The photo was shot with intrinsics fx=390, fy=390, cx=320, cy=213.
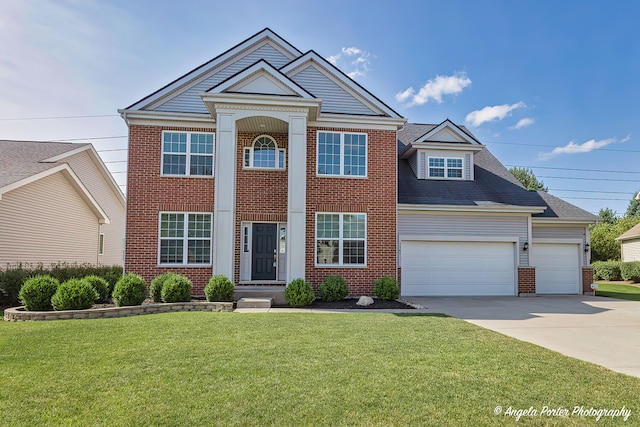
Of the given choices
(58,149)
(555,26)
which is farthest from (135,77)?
(555,26)

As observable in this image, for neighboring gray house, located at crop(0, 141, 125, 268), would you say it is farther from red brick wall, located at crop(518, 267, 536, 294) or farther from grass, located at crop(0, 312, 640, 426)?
red brick wall, located at crop(518, 267, 536, 294)

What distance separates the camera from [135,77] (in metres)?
14.9

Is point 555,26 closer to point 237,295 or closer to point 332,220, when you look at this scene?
point 332,220

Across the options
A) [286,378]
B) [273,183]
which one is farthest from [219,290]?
[286,378]

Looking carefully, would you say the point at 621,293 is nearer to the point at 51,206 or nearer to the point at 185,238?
the point at 185,238

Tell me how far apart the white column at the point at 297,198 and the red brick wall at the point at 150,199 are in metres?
2.78

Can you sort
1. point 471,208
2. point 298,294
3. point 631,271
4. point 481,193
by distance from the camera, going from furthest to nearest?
point 631,271 < point 481,193 < point 471,208 < point 298,294

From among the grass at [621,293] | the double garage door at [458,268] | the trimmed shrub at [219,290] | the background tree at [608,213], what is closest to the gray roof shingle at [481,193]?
the double garage door at [458,268]

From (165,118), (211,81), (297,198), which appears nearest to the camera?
(297,198)

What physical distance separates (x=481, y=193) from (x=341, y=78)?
7066mm

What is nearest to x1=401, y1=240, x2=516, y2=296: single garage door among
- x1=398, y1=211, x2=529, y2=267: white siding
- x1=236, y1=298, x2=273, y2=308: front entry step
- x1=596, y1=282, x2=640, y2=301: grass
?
x1=398, y1=211, x2=529, y2=267: white siding

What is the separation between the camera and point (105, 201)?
73.9 ft

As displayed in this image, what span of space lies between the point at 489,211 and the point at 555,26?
7225 mm

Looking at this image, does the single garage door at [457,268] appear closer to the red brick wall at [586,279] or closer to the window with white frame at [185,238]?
the red brick wall at [586,279]
